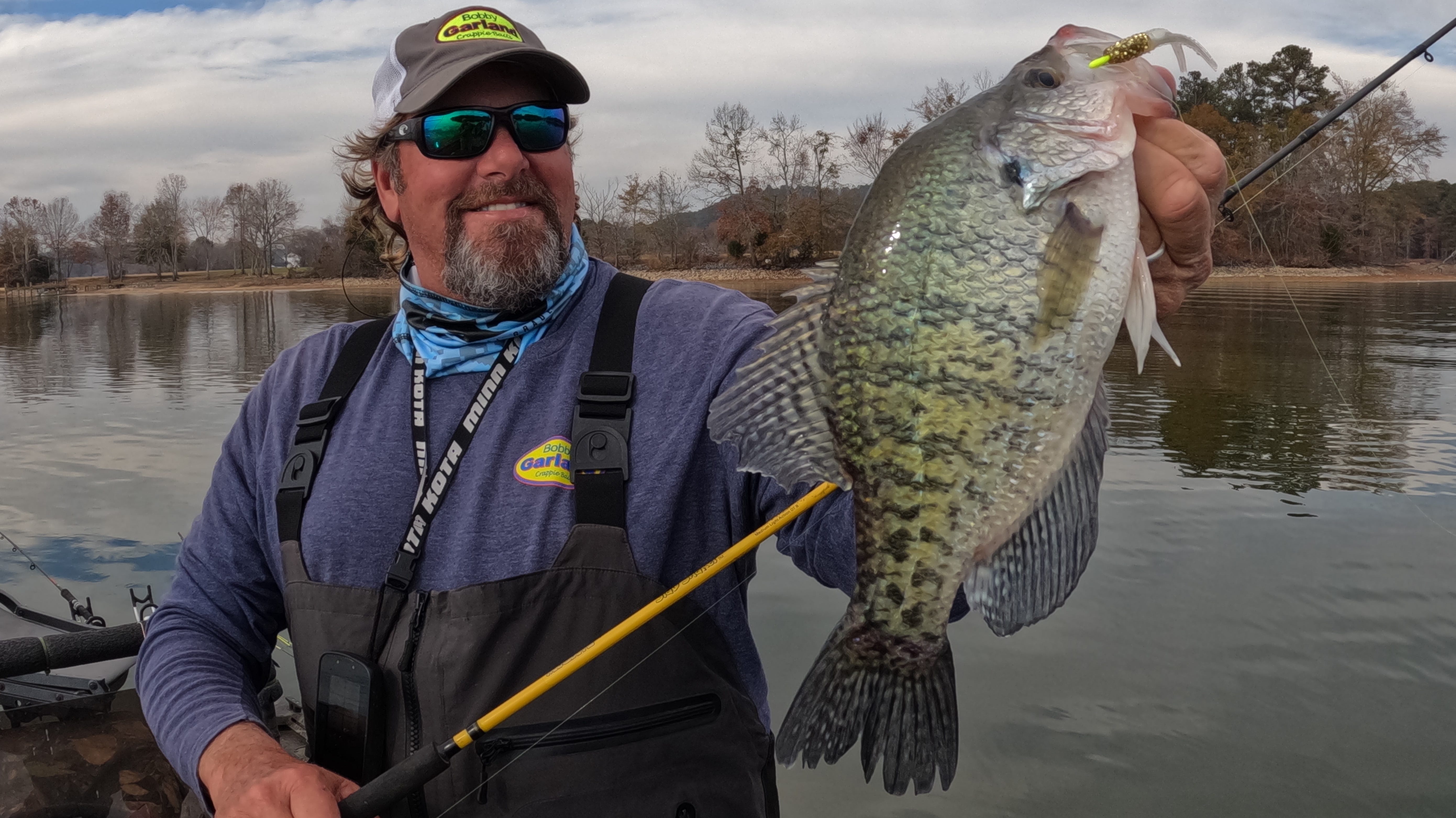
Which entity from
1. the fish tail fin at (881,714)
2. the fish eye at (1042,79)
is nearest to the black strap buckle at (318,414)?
the fish tail fin at (881,714)

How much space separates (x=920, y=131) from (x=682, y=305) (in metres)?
0.93

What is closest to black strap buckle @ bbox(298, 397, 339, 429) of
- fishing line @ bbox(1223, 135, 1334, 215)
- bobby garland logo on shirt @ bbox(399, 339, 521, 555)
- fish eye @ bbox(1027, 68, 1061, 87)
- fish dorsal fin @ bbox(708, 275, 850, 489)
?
bobby garland logo on shirt @ bbox(399, 339, 521, 555)

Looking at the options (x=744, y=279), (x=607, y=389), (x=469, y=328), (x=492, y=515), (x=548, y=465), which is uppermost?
(x=744, y=279)

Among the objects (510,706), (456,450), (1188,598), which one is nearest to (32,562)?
(456,450)

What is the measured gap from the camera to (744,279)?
38031mm

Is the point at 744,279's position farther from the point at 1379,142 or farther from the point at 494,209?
the point at 494,209

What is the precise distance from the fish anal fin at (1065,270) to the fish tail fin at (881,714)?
571 mm

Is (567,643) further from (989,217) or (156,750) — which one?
(156,750)

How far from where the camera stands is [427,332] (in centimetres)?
245

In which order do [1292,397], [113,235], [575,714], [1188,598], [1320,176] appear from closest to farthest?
[575,714], [1188,598], [1292,397], [1320,176], [113,235]

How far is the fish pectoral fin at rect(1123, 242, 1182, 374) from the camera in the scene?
4.85 feet

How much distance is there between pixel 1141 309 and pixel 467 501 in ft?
4.79

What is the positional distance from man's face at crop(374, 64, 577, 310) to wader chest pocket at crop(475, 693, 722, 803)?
1.01m

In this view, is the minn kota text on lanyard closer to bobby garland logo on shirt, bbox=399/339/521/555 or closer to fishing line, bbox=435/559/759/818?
bobby garland logo on shirt, bbox=399/339/521/555
